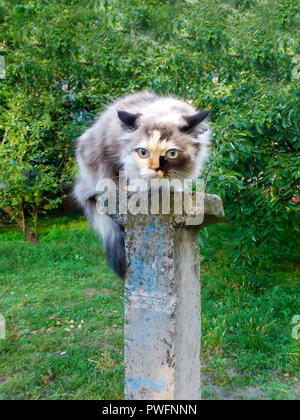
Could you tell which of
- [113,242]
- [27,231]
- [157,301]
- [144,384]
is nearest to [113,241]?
[113,242]

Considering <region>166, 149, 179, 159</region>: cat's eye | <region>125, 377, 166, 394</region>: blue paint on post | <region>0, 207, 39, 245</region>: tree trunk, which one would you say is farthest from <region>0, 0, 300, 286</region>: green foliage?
<region>0, 207, 39, 245</region>: tree trunk

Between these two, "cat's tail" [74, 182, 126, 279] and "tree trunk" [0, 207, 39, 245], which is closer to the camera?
"cat's tail" [74, 182, 126, 279]

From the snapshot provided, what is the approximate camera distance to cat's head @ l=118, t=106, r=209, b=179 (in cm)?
187

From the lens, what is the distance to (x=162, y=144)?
73.7 inches

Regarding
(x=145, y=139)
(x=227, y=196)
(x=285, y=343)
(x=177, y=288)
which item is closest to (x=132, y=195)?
(x=145, y=139)

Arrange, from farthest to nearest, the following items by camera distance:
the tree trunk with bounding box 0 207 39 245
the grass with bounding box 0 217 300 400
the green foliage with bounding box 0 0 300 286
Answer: the tree trunk with bounding box 0 207 39 245
the green foliage with bounding box 0 0 300 286
the grass with bounding box 0 217 300 400

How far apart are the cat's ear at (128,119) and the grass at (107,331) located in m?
1.30

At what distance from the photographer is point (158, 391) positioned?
1.88 metres

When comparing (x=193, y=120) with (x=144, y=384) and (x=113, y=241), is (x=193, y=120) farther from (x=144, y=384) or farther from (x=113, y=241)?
(x=144, y=384)

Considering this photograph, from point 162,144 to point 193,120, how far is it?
0.24m

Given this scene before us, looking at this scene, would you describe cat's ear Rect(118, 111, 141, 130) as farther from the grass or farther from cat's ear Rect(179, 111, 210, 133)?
the grass

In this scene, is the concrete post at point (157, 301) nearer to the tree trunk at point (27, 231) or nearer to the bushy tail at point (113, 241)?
the bushy tail at point (113, 241)

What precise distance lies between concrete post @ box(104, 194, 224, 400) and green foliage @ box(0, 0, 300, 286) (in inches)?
37.7

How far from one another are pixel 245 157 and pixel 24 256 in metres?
4.32
